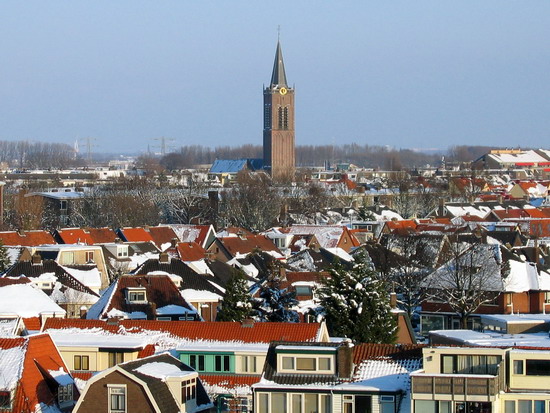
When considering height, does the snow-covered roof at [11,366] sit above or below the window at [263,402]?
above

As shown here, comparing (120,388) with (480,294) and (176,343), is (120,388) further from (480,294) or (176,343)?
(480,294)

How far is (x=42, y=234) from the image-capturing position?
67.8 m

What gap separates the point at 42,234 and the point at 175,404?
45.7 metres

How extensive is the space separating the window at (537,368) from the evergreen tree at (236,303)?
619 inches

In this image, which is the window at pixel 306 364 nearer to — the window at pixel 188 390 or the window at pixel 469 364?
the window at pixel 188 390

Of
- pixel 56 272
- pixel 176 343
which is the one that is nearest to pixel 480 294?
pixel 56 272

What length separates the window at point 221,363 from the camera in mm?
27016

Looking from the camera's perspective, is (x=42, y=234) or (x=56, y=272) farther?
(x=42, y=234)

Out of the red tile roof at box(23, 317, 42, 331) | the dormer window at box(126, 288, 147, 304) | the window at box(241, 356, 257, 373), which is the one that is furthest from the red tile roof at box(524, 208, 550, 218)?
the window at box(241, 356, 257, 373)

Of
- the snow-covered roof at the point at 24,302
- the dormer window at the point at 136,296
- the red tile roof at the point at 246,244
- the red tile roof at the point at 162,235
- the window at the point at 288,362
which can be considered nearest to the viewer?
the window at the point at 288,362

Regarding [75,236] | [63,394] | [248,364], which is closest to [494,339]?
[248,364]

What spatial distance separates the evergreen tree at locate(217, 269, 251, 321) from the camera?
37.8 metres

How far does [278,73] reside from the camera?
18962cm

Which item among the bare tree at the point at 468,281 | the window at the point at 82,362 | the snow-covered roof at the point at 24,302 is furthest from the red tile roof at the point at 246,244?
the window at the point at 82,362
